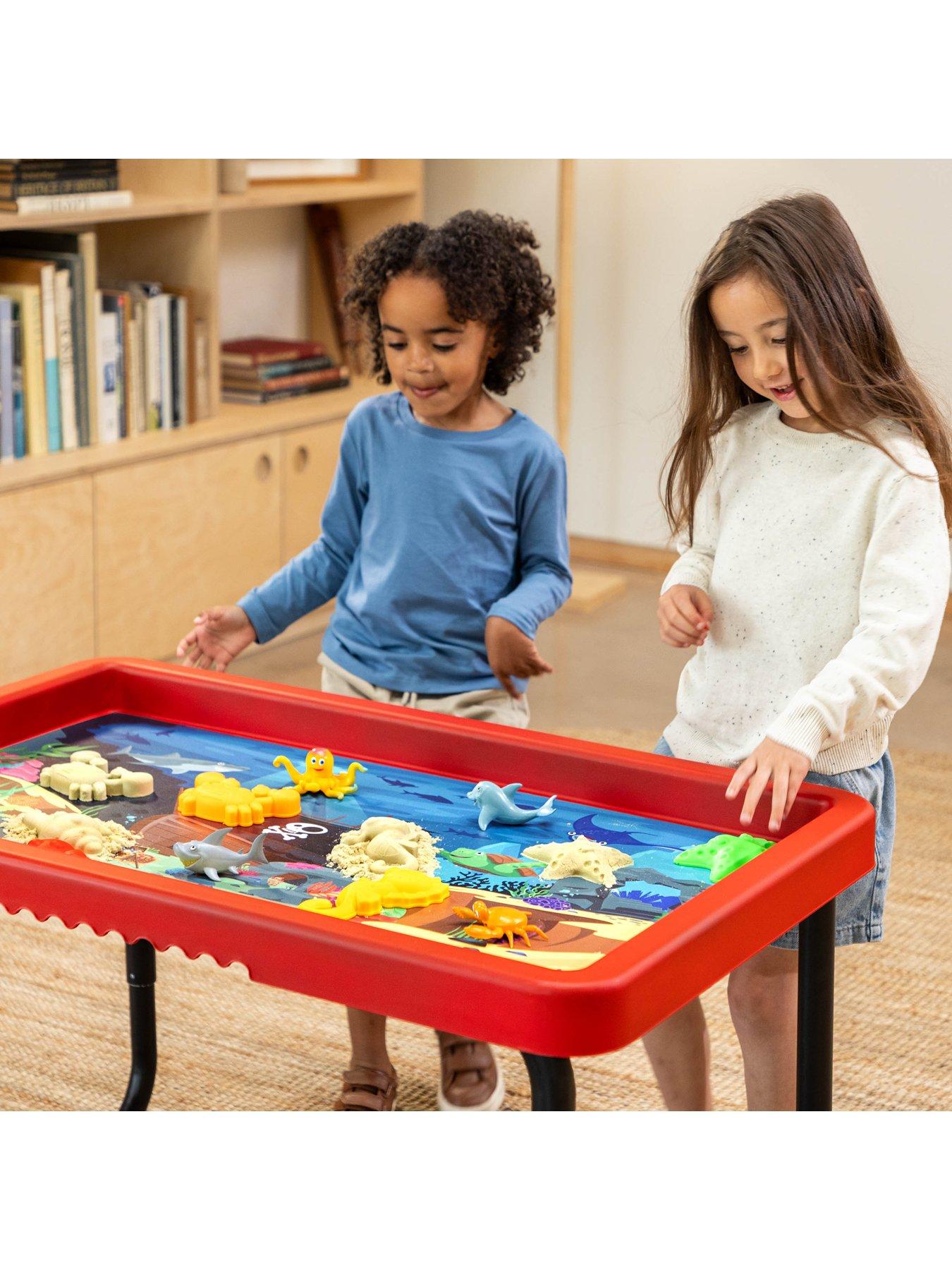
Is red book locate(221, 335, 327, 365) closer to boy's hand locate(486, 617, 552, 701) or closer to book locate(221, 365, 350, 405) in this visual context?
book locate(221, 365, 350, 405)

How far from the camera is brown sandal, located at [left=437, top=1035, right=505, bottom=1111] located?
1.63 m

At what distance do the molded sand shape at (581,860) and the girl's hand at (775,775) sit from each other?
95mm

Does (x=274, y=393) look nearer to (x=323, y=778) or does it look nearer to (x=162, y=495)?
(x=162, y=495)

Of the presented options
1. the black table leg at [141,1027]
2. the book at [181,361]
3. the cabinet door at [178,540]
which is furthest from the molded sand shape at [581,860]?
the book at [181,361]

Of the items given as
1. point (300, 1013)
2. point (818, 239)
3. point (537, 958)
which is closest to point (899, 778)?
point (300, 1013)

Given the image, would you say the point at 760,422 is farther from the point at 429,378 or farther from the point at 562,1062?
the point at 562,1062

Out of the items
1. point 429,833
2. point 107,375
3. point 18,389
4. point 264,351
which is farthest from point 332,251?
point 429,833

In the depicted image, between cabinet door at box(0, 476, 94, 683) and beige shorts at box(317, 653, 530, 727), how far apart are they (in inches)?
50.9

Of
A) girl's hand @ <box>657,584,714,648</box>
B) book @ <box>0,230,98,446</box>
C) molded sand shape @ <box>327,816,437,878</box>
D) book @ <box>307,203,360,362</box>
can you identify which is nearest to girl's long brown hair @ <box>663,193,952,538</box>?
girl's hand @ <box>657,584,714,648</box>

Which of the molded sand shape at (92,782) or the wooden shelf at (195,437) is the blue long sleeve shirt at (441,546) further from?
the wooden shelf at (195,437)

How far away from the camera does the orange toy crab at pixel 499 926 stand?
997mm

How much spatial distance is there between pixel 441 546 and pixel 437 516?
1.2 inches
